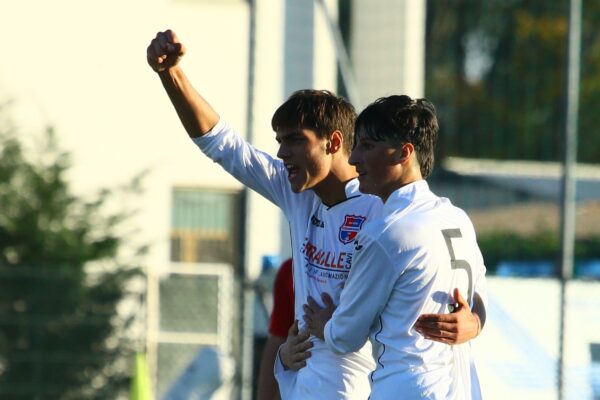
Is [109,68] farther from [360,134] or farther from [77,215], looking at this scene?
[360,134]

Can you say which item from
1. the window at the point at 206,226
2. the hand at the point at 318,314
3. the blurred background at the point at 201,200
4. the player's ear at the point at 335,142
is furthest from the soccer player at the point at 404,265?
the window at the point at 206,226

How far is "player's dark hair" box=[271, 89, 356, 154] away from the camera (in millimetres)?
4379

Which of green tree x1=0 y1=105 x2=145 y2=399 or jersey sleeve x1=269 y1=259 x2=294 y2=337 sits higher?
jersey sleeve x1=269 y1=259 x2=294 y2=337

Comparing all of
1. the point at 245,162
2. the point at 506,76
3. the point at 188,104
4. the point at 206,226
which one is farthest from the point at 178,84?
the point at 206,226

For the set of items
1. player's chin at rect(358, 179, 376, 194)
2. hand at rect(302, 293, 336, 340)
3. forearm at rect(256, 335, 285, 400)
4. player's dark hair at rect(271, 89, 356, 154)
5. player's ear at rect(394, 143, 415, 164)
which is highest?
player's dark hair at rect(271, 89, 356, 154)

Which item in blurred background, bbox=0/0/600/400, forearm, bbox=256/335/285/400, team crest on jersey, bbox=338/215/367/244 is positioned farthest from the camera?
blurred background, bbox=0/0/600/400

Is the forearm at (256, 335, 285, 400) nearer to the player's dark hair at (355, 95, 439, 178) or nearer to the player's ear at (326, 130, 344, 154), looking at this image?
the player's ear at (326, 130, 344, 154)

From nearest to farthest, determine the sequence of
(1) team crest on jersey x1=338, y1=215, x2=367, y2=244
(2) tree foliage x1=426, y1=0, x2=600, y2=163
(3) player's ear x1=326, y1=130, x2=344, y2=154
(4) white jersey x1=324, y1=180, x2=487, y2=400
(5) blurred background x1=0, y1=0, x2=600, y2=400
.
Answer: (4) white jersey x1=324, y1=180, x2=487, y2=400 → (1) team crest on jersey x1=338, y1=215, x2=367, y2=244 → (3) player's ear x1=326, y1=130, x2=344, y2=154 → (5) blurred background x1=0, y1=0, x2=600, y2=400 → (2) tree foliage x1=426, y1=0, x2=600, y2=163

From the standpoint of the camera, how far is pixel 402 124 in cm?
387

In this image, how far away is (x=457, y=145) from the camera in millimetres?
20203

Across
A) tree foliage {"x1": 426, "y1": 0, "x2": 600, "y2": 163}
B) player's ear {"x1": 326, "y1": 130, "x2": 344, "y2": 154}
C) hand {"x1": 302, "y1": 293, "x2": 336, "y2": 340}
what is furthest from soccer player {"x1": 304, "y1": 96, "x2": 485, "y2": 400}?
tree foliage {"x1": 426, "y1": 0, "x2": 600, "y2": 163}

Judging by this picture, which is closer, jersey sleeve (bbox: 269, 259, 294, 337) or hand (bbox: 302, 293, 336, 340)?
hand (bbox: 302, 293, 336, 340)

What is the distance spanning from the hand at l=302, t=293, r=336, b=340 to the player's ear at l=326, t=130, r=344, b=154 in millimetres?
470

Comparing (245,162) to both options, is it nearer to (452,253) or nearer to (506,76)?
(452,253)
